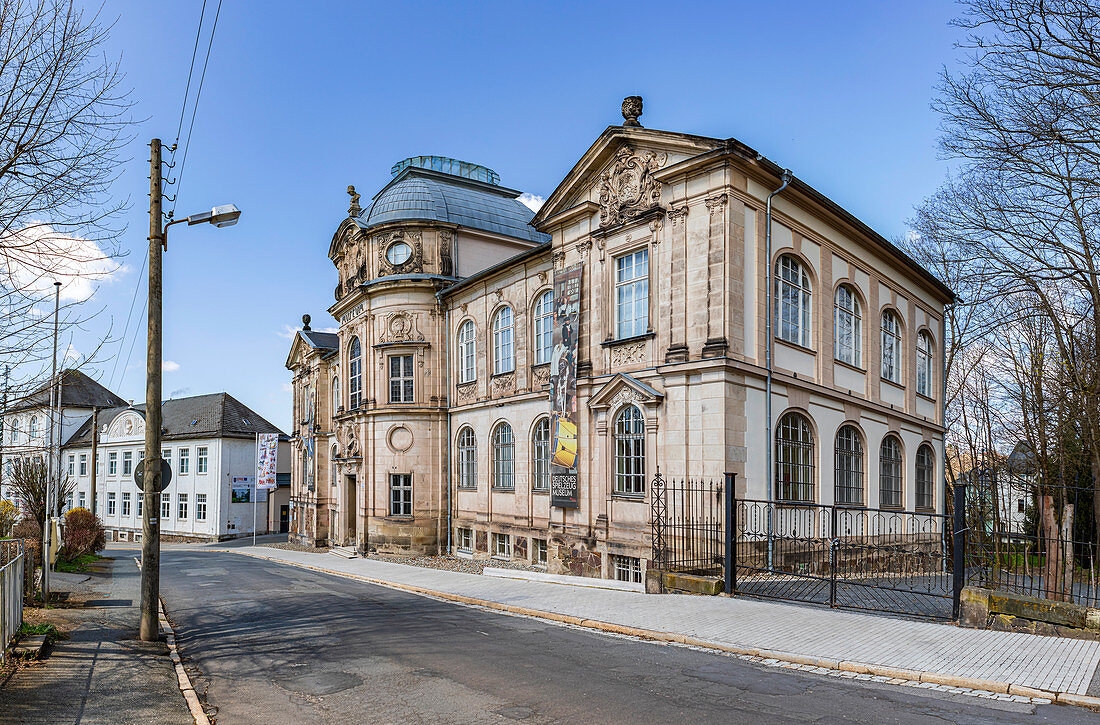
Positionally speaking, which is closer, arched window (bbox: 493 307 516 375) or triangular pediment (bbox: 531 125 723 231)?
triangular pediment (bbox: 531 125 723 231)

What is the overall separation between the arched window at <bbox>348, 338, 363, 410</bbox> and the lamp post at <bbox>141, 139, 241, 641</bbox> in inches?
801

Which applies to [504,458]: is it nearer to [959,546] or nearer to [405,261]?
[405,261]

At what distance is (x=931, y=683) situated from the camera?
8461 mm

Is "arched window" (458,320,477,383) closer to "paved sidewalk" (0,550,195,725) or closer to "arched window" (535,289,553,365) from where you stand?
"arched window" (535,289,553,365)

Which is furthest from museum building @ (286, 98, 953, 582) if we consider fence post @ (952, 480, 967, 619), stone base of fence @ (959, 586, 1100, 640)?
stone base of fence @ (959, 586, 1100, 640)

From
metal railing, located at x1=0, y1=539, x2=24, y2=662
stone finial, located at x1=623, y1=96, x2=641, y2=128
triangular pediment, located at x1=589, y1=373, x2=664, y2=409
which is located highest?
stone finial, located at x1=623, y1=96, x2=641, y2=128

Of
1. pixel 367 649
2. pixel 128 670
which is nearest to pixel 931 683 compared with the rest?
pixel 367 649

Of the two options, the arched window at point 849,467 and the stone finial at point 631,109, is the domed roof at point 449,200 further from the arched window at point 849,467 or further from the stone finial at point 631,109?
the arched window at point 849,467

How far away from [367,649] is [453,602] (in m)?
5.65

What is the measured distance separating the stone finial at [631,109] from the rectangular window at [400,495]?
1582 cm

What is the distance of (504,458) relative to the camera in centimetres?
2606

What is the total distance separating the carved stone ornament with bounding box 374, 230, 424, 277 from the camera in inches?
1168

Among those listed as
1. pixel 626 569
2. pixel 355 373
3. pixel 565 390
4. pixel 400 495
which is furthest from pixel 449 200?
pixel 626 569

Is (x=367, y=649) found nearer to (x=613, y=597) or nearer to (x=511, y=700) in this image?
(x=511, y=700)
